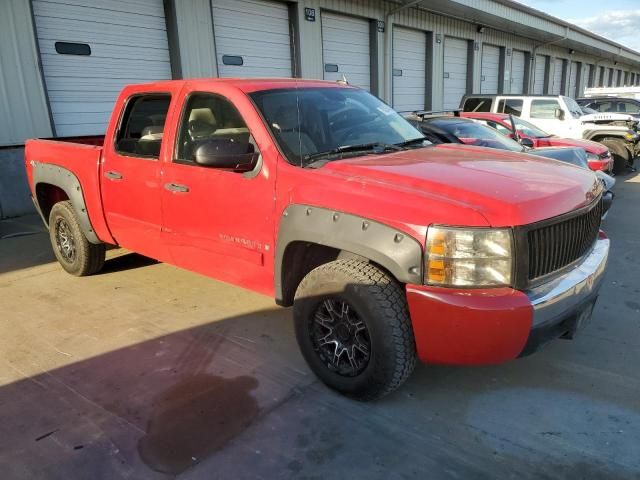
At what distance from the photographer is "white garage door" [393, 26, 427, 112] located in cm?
1681

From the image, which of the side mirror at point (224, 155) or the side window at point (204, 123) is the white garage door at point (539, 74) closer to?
the side window at point (204, 123)

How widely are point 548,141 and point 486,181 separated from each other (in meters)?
7.74

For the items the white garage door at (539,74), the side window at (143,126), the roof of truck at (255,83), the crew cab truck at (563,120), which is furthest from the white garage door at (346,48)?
the white garage door at (539,74)

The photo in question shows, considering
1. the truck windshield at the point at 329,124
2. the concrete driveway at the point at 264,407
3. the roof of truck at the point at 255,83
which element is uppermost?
the roof of truck at the point at 255,83

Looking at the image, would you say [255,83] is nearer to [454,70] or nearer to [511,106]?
[511,106]

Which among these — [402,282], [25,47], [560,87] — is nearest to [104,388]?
[402,282]

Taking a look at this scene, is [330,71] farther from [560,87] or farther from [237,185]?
Result: [560,87]

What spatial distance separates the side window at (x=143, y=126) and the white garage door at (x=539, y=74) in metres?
27.7

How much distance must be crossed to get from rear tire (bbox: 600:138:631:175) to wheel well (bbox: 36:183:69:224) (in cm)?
1154

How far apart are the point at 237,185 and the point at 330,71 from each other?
1176 cm

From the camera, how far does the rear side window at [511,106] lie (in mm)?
12812

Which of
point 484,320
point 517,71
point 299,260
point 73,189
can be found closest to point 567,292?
point 484,320

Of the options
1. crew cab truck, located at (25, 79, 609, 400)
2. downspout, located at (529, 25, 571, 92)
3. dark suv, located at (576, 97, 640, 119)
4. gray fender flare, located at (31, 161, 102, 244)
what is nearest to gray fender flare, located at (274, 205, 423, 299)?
crew cab truck, located at (25, 79, 609, 400)

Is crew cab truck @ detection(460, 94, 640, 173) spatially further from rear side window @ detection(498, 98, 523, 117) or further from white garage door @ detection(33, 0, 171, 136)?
white garage door @ detection(33, 0, 171, 136)
